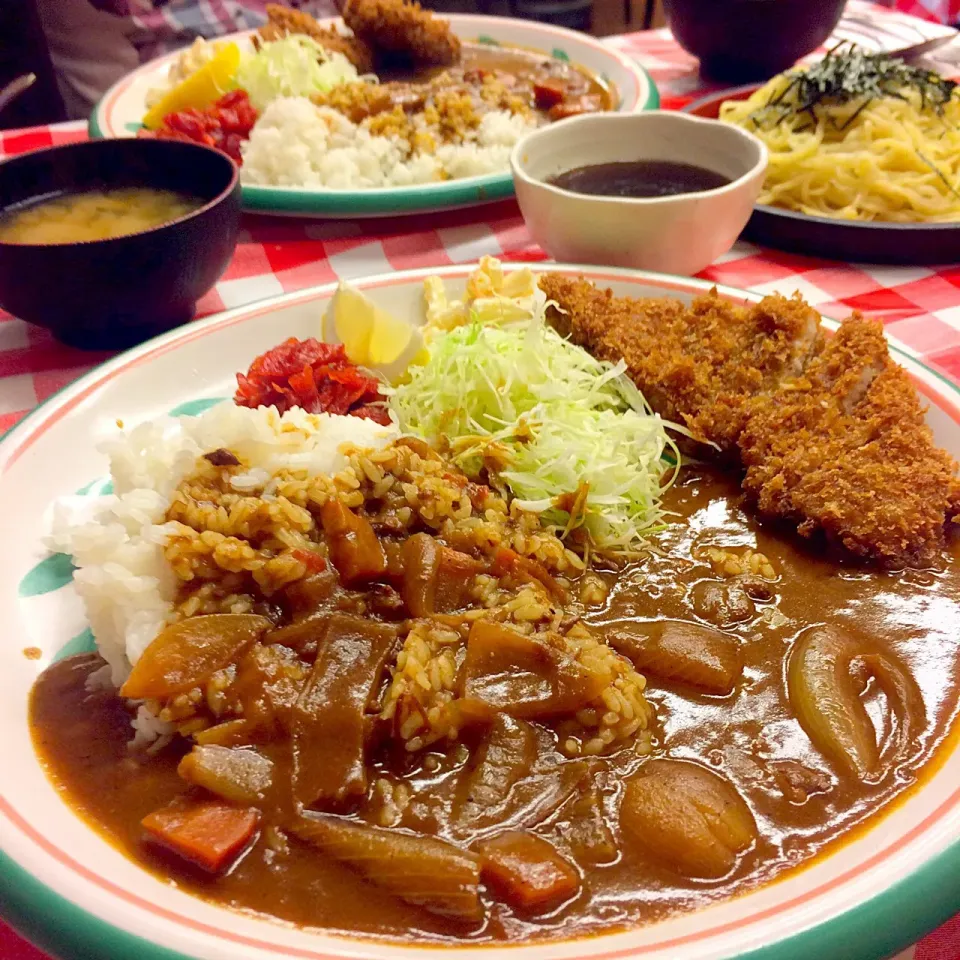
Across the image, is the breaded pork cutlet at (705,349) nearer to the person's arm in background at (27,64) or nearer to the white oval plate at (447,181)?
the white oval plate at (447,181)

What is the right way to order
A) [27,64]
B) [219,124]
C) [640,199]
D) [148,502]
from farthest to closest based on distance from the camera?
1. [27,64]
2. [219,124]
3. [640,199]
4. [148,502]

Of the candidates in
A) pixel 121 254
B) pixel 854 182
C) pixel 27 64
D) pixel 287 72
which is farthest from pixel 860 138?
pixel 27 64

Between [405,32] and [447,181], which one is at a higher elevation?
[405,32]

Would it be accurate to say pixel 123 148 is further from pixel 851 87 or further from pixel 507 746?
pixel 851 87

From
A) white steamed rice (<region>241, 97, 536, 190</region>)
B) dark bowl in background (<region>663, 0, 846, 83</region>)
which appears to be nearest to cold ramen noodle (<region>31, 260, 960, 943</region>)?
white steamed rice (<region>241, 97, 536, 190</region>)

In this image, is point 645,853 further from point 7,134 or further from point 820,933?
point 7,134

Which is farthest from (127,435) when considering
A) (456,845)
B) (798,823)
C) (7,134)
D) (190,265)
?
(7,134)
